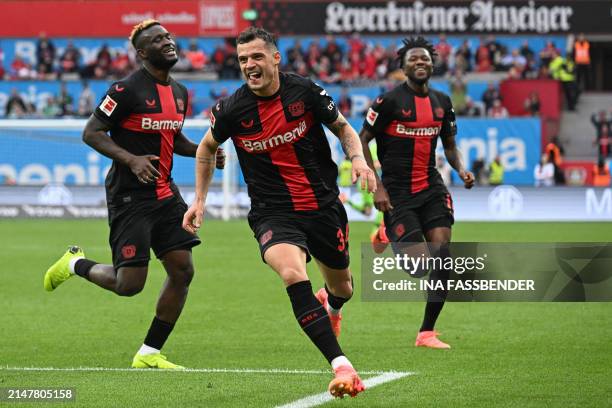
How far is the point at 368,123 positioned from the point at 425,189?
80cm

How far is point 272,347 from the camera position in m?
9.99

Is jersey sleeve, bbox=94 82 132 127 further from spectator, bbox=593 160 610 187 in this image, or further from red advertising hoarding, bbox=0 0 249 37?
red advertising hoarding, bbox=0 0 249 37

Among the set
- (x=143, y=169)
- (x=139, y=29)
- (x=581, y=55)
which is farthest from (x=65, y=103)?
(x=143, y=169)

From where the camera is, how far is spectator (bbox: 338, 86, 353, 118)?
37.1 meters

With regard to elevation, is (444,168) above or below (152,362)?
below

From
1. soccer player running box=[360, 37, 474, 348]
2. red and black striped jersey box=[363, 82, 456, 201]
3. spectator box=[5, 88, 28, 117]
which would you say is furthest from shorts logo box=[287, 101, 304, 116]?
spectator box=[5, 88, 28, 117]

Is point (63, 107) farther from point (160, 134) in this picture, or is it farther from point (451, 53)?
point (160, 134)

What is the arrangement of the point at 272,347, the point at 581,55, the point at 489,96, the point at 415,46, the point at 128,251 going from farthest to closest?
the point at 581,55
the point at 489,96
the point at 415,46
the point at 272,347
the point at 128,251

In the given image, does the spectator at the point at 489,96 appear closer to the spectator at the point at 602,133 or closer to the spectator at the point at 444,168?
the spectator at the point at 602,133

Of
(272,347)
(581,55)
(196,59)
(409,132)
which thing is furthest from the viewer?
(581,55)

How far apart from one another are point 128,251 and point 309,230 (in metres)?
1.72

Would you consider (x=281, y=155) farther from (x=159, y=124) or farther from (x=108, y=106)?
(x=108, y=106)

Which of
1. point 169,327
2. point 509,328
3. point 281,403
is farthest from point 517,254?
point 281,403

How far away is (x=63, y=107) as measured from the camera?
3775 centimetres
